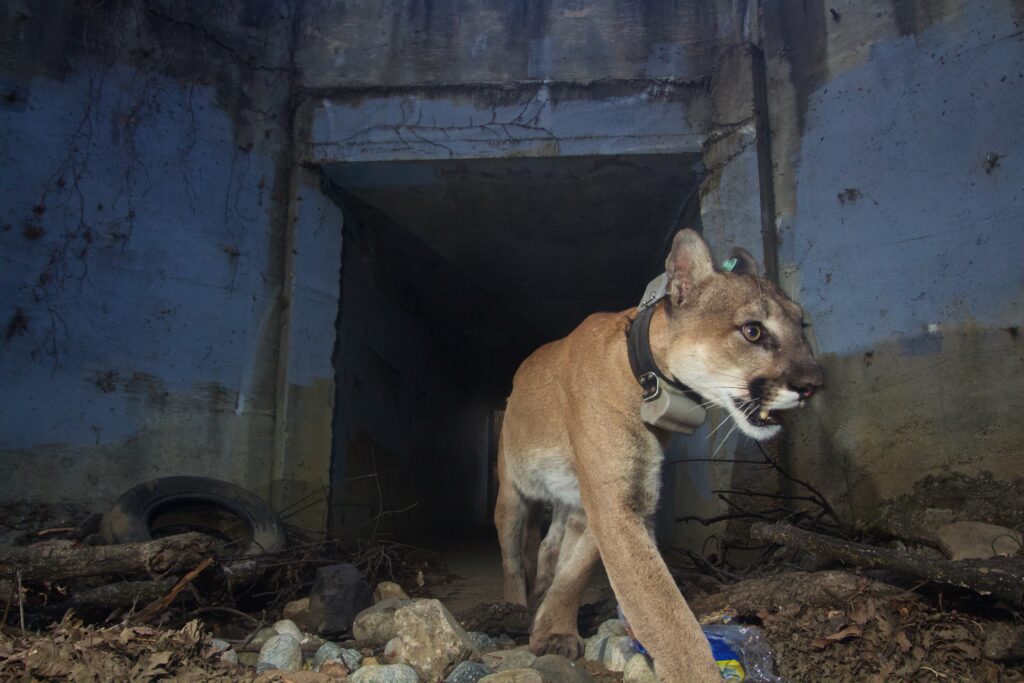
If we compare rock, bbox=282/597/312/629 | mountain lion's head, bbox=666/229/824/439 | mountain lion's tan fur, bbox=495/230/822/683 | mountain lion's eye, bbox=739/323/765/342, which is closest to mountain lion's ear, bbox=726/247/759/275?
mountain lion's tan fur, bbox=495/230/822/683

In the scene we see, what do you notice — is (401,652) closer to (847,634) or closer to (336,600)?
(336,600)

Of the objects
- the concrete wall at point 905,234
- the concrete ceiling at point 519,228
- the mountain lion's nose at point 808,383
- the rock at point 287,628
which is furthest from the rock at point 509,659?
the concrete ceiling at point 519,228

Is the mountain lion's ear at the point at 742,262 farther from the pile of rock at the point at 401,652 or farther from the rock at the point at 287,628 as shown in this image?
the rock at the point at 287,628

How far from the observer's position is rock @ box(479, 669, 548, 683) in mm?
2725

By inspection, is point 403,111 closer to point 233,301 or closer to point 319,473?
point 233,301

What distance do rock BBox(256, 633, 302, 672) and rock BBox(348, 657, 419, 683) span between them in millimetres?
464

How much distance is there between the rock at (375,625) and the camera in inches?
139

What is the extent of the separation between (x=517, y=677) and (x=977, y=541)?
7.87 ft

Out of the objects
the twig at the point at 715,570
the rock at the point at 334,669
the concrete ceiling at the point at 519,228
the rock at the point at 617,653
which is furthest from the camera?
the concrete ceiling at the point at 519,228

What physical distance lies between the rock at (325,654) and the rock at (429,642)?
229 mm

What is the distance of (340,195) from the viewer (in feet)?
21.4

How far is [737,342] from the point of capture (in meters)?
2.84

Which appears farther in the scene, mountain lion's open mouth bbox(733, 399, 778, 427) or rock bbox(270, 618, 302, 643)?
rock bbox(270, 618, 302, 643)

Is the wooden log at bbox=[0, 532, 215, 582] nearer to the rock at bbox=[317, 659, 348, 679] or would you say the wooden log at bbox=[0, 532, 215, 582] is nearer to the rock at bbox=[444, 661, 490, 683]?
the rock at bbox=[317, 659, 348, 679]
